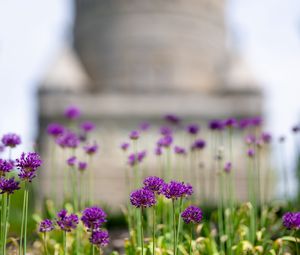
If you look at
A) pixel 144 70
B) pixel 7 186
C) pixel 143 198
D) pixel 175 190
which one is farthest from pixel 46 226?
pixel 144 70

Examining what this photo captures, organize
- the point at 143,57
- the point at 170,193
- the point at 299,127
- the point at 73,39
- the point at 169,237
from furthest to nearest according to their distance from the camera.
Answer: the point at 73,39 → the point at 143,57 → the point at 299,127 → the point at 169,237 → the point at 170,193

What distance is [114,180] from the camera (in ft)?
60.3

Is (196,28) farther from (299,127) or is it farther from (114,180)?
(299,127)

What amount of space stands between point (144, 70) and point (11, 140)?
765 inches

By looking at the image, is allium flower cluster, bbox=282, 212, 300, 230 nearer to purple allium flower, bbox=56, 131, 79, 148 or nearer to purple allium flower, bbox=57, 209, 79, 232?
purple allium flower, bbox=57, 209, 79, 232

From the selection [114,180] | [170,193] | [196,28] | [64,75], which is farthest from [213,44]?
[170,193]

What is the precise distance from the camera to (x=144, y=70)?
22.2m

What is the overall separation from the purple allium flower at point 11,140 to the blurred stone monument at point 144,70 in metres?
15.7

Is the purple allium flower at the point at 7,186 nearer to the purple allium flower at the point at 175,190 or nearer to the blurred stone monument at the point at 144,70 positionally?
the purple allium flower at the point at 175,190

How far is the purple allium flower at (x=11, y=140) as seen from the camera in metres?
2.86

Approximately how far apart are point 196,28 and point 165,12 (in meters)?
1.44

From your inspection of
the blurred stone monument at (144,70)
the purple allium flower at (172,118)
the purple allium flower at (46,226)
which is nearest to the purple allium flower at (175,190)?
the purple allium flower at (46,226)

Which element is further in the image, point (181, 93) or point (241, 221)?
point (181, 93)

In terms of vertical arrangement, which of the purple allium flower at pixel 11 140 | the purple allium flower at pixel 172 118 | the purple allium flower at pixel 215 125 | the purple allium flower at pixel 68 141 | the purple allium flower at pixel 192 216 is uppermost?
the purple allium flower at pixel 172 118
